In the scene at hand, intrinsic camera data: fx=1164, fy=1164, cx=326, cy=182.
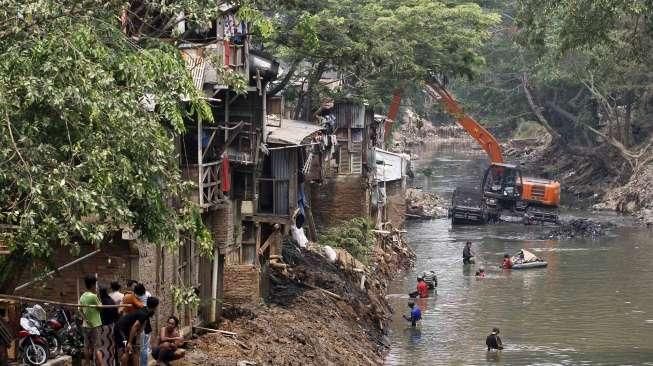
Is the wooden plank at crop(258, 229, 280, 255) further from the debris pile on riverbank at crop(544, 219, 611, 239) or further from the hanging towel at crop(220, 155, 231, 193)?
the debris pile on riverbank at crop(544, 219, 611, 239)

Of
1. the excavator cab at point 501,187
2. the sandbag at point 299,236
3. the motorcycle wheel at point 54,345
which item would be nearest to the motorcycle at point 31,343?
the motorcycle wheel at point 54,345

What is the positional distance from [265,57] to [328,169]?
12.9m

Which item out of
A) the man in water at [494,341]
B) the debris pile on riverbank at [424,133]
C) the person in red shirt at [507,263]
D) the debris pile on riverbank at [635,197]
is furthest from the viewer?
the debris pile on riverbank at [424,133]

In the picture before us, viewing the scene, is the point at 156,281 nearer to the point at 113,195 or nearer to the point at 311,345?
the point at 311,345

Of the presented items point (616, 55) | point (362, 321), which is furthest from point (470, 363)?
point (616, 55)

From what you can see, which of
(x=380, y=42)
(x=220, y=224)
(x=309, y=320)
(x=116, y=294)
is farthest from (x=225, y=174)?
(x=380, y=42)

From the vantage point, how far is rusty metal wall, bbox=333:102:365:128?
40.7 metres

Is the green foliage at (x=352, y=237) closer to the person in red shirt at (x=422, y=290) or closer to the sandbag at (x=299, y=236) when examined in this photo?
the person in red shirt at (x=422, y=290)

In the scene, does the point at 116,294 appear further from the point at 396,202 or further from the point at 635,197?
the point at 635,197

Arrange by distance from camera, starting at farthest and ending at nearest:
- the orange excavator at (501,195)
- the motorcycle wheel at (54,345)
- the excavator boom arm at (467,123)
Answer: the orange excavator at (501,195) → the excavator boom arm at (467,123) → the motorcycle wheel at (54,345)

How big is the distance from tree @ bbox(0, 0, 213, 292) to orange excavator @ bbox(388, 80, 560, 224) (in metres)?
41.7

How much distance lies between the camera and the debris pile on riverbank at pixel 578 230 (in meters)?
51.5

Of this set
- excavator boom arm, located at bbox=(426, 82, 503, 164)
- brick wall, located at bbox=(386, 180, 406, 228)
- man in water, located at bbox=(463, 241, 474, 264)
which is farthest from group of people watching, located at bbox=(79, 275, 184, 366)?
excavator boom arm, located at bbox=(426, 82, 503, 164)

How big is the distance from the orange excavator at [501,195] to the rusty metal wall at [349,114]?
14.4 m
